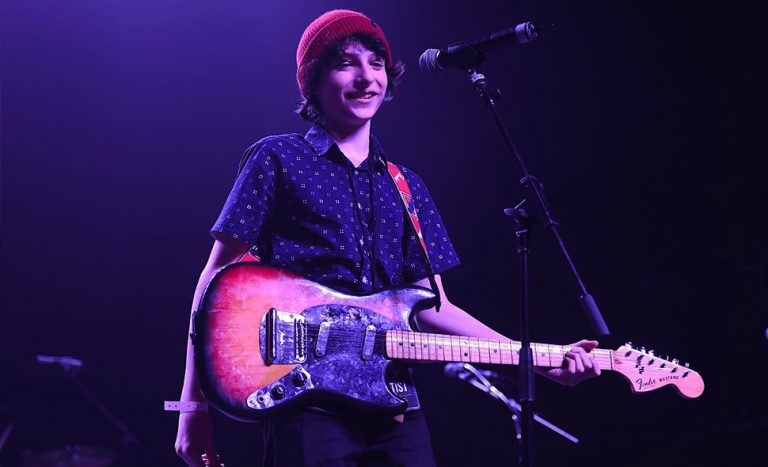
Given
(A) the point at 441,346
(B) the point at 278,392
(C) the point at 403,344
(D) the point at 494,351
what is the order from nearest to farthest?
(B) the point at 278,392
(C) the point at 403,344
(A) the point at 441,346
(D) the point at 494,351

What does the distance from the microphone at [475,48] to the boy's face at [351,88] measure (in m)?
0.22

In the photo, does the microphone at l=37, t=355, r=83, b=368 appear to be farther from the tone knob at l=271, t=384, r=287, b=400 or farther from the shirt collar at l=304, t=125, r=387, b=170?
the tone knob at l=271, t=384, r=287, b=400

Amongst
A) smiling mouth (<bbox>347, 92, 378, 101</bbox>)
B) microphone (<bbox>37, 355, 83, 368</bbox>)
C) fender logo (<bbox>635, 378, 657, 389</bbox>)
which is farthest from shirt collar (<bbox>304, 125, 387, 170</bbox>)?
microphone (<bbox>37, 355, 83, 368</bbox>)

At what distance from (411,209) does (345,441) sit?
0.98m

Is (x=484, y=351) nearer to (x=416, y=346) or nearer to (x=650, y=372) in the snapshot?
(x=416, y=346)

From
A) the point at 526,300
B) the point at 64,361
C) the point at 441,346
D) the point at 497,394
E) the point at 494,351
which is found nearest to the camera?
the point at 526,300

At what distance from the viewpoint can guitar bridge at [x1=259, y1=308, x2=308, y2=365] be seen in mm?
2062

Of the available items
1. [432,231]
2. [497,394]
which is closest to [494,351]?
[432,231]

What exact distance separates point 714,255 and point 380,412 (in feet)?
15.1

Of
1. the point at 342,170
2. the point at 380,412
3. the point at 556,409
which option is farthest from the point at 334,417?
the point at 556,409

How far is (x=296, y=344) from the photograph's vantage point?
2.10 metres

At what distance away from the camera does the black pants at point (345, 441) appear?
2.00m

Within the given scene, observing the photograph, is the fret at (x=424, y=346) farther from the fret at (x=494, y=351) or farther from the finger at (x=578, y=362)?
the finger at (x=578, y=362)

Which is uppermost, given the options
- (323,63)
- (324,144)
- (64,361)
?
(323,63)
